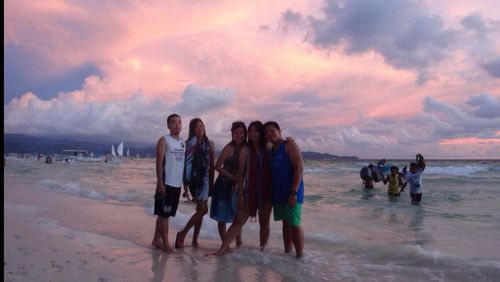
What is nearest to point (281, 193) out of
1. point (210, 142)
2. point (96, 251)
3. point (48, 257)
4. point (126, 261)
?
point (210, 142)

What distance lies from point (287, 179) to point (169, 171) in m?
1.47

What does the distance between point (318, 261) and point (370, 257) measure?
86 centimetres

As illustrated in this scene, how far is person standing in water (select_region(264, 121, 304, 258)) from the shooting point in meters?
5.09

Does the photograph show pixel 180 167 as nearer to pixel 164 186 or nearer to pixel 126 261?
pixel 164 186

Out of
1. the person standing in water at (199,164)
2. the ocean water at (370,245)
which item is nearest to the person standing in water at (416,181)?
the ocean water at (370,245)

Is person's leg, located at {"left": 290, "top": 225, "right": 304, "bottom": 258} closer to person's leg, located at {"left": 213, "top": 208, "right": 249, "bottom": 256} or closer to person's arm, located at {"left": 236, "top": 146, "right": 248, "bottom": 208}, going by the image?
person's leg, located at {"left": 213, "top": 208, "right": 249, "bottom": 256}

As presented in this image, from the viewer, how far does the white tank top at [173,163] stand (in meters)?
5.27

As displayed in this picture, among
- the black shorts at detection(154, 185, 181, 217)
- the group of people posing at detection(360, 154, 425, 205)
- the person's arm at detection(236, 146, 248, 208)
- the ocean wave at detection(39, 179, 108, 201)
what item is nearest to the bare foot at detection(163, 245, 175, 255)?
the black shorts at detection(154, 185, 181, 217)

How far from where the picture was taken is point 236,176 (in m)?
5.36

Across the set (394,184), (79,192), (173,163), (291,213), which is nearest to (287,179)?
→ (291,213)

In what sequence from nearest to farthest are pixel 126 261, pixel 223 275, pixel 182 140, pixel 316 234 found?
pixel 223 275 < pixel 126 261 < pixel 182 140 < pixel 316 234

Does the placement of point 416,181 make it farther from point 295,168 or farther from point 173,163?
point 173,163

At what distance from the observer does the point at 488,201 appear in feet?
44.7

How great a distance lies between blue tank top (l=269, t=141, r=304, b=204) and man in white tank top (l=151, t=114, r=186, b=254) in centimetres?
119
